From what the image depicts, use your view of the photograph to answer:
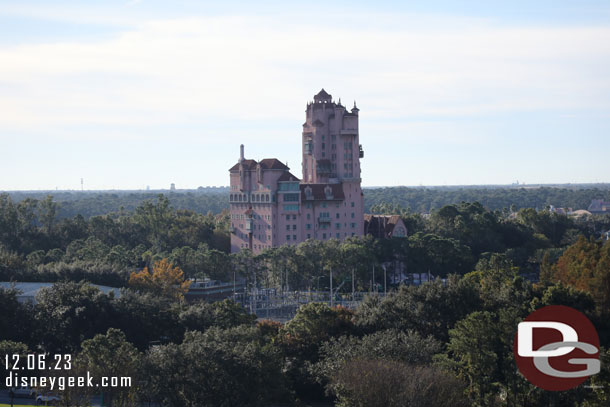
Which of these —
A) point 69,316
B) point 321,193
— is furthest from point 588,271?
point 321,193

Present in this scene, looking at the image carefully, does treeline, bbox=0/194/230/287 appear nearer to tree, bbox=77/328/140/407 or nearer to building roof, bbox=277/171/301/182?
building roof, bbox=277/171/301/182

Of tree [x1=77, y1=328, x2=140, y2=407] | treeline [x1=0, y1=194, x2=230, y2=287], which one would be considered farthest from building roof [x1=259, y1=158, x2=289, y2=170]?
tree [x1=77, y1=328, x2=140, y2=407]

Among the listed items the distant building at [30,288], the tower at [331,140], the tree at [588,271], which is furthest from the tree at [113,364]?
the tower at [331,140]

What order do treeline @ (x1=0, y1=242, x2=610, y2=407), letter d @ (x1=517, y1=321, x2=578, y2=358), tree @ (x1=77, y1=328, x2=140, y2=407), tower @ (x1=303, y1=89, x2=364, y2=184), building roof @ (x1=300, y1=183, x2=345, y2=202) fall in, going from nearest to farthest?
letter d @ (x1=517, y1=321, x2=578, y2=358) → treeline @ (x1=0, y1=242, x2=610, y2=407) → tree @ (x1=77, y1=328, x2=140, y2=407) → building roof @ (x1=300, y1=183, x2=345, y2=202) → tower @ (x1=303, y1=89, x2=364, y2=184)

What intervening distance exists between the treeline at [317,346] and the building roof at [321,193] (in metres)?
52.1

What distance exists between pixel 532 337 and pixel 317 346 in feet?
54.2

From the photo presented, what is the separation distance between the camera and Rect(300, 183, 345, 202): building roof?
11900cm

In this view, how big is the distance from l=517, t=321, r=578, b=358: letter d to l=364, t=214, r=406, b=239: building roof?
7907 cm

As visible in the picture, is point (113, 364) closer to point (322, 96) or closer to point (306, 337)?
point (306, 337)

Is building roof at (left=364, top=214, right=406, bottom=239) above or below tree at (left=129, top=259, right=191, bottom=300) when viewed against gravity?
above

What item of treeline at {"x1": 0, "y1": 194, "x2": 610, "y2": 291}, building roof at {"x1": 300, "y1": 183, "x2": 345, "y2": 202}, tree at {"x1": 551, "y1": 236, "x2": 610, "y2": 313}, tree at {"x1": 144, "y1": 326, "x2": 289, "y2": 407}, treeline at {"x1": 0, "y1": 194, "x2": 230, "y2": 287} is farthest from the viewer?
building roof at {"x1": 300, "y1": 183, "x2": 345, "y2": 202}

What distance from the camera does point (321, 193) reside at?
119562 millimetres

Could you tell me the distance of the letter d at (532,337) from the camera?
129 feet

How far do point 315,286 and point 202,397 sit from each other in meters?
55.0
